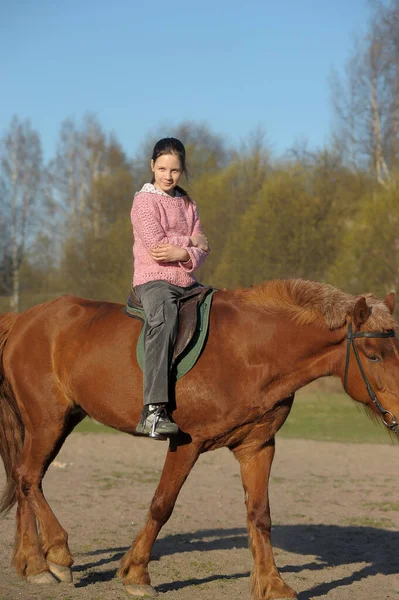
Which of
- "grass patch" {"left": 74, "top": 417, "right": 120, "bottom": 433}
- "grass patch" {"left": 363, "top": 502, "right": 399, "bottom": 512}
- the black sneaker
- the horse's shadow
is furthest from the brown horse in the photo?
"grass patch" {"left": 74, "top": 417, "right": 120, "bottom": 433}

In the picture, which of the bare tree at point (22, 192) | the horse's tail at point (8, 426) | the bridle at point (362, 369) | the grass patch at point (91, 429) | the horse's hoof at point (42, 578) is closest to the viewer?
the bridle at point (362, 369)

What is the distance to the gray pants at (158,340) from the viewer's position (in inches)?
186

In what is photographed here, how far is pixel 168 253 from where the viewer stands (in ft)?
16.4

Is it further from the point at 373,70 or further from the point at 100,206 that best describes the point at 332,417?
the point at 100,206

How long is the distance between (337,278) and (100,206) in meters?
17.9

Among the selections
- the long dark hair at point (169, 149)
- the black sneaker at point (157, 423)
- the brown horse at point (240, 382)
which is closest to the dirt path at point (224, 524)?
the brown horse at point (240, 382)

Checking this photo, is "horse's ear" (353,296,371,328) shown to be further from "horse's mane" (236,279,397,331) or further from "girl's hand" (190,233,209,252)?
"girl's hand" (190,233,209,252)

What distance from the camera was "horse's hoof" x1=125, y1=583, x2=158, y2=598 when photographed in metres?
4.94

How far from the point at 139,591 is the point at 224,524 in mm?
2688

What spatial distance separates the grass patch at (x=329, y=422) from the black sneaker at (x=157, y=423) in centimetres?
844

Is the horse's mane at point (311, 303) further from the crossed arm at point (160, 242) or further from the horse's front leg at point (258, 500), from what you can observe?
the horse's front leg at point (258, 500)

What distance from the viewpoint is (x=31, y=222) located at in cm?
4159

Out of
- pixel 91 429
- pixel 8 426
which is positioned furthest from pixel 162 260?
pixel 91 429

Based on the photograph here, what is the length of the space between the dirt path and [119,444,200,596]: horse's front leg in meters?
0.14
